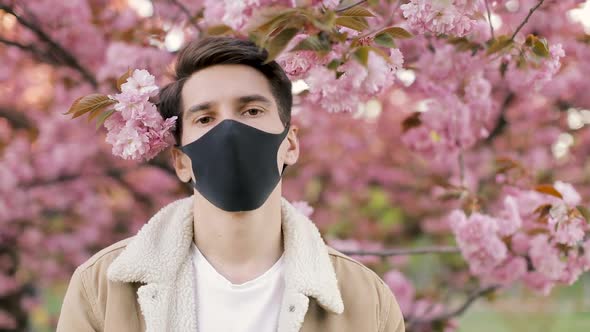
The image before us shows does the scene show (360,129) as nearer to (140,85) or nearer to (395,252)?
(395,252)

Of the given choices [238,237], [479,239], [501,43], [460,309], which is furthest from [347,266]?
[460,309]

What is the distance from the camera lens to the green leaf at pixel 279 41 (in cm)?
129

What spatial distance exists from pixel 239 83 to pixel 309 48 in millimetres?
452

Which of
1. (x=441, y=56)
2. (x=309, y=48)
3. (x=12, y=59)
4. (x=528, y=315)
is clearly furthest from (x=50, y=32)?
(x=528, y=315)

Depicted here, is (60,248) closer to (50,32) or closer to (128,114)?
(50,32)

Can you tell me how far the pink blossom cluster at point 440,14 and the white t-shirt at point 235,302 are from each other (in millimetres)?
772

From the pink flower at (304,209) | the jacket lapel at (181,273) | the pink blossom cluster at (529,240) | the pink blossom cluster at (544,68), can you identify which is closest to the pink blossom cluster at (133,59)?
the pink flower at (304,209)

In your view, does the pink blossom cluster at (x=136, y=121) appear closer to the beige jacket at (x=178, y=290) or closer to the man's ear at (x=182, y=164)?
the man's ear at (x=182, y=164)

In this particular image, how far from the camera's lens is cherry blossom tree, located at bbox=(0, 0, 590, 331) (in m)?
1.69

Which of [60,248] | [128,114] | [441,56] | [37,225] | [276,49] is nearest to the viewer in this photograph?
[276,49]

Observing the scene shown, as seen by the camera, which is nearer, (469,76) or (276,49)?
(276,49)

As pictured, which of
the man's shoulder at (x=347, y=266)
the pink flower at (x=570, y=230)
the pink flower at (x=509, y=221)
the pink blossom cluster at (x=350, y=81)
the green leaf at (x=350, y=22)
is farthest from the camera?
the pink flower at (x=509, y=221)

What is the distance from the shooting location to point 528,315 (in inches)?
323

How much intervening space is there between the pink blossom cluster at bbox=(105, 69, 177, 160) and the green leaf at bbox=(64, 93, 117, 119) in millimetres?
25
